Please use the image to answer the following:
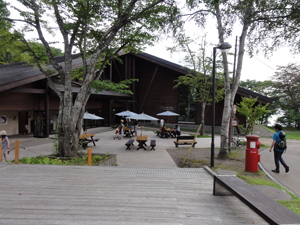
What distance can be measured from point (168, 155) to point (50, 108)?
12259mm

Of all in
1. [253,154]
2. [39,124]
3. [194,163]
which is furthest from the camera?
[39,124]

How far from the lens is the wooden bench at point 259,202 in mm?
3048

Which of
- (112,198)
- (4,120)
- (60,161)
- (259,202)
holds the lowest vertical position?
(60,161)

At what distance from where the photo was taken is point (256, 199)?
368cm

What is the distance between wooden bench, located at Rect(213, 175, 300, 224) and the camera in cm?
305

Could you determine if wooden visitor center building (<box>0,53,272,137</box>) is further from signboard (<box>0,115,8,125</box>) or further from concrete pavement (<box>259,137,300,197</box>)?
concrete pavement (<box>259,137,300,197</box>)

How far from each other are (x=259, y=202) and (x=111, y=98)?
22931mm

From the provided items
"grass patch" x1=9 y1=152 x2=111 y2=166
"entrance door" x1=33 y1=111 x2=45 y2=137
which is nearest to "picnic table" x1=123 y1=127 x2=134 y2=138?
"entrance door" x1=33 y1=111 x2=45 y2=137

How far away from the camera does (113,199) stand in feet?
14.2

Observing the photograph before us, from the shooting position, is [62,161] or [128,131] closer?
[62,161]

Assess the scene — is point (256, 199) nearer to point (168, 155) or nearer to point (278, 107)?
point (168, 155)

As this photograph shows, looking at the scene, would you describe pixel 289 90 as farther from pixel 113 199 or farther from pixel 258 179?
pixel 113 199

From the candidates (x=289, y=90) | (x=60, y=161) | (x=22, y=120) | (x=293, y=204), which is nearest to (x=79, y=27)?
(x=60, y=161)

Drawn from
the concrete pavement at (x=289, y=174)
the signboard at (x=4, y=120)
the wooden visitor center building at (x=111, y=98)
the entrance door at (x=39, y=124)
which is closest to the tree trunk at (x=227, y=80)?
the concrete pavement at (x=289, y=174)
